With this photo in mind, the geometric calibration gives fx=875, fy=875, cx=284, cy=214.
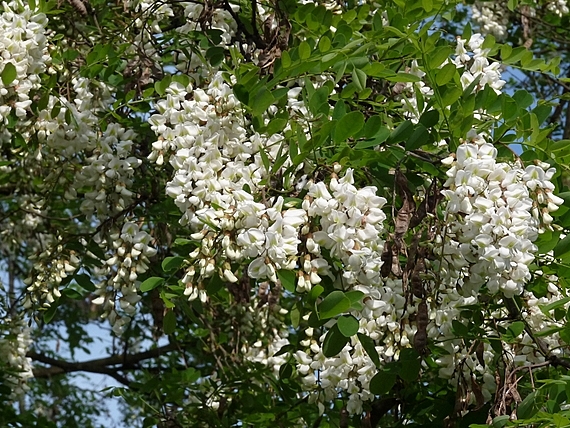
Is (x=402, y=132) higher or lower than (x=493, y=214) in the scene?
higher

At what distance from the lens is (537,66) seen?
269cm

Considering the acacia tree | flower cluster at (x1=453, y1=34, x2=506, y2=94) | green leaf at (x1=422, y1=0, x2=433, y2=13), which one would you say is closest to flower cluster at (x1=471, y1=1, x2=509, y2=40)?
the acacia tree

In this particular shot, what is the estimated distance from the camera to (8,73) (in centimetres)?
256

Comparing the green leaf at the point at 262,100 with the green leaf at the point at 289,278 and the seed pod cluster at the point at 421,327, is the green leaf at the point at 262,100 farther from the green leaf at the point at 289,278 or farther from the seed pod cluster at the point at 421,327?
the seed pod cluster at the point at 421,327

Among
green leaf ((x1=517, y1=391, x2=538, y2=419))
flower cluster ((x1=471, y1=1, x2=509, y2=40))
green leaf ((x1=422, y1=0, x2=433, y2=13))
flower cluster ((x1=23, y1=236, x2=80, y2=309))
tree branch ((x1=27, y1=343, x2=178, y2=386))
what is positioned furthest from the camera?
tree branch ((x1=27, y1=343, x2=178, y2=386))

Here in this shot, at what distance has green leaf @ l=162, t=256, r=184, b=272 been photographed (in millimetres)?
2299

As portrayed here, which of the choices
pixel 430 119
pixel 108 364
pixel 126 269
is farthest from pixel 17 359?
pixel 430 119

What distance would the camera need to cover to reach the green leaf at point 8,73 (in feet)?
8.39

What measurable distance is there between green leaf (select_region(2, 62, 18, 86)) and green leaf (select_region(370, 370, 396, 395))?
1356 mm

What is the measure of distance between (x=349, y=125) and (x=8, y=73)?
1.08m

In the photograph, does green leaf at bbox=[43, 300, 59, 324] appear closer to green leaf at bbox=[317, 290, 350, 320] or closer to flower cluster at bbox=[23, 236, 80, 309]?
flower cluster at bbox=[23, 236, 80, 309]

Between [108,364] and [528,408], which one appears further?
[108,364]

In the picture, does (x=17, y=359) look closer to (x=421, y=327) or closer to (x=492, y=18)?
(x=421, y=327)

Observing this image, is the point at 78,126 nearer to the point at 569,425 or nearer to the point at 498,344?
the point at 498,344
